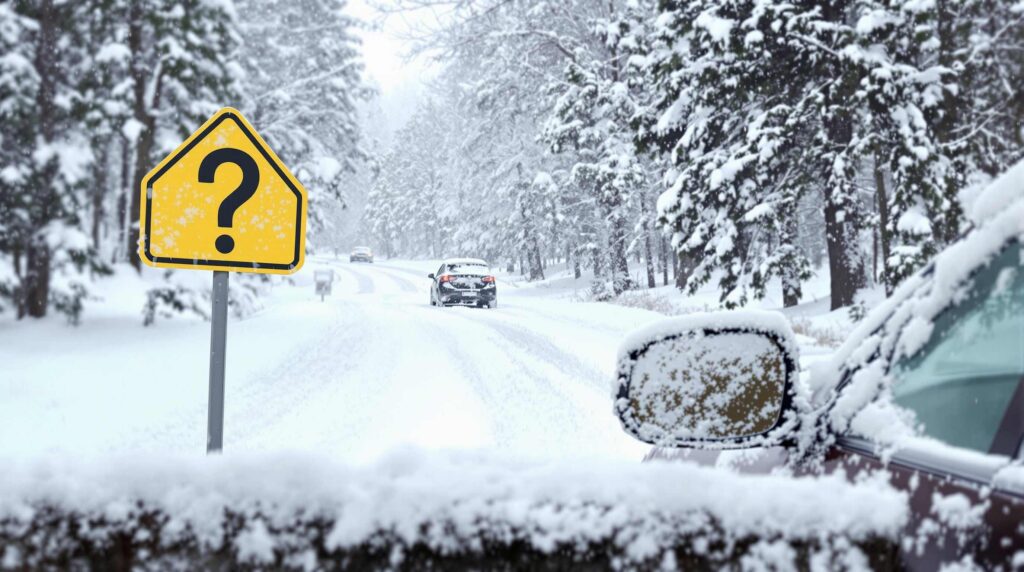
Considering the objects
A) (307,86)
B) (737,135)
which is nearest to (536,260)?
(307,86)

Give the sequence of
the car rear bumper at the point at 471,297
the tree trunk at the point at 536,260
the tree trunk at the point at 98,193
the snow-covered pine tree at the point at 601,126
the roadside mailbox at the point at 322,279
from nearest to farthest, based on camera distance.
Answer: the tree trunk at the point at 98,193, the snow-covered pine tree at the point at 601,126, the car rear bumper at the point at 471,297, the roadside mailbox at the point at 322,279, the tree trunk at the point at 536,260

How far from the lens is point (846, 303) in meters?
Answer: 10.2

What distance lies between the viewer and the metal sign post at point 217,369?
3605 millimetres

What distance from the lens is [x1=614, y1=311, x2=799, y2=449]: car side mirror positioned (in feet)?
4.74

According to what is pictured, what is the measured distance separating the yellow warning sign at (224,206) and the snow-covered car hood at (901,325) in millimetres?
2979

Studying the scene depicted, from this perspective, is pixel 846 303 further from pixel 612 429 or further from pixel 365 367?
pixel 365 367

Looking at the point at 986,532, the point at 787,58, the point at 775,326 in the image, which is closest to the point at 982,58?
the point at 775,326

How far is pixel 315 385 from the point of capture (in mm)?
8094

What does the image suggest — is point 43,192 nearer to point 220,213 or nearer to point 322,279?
point 220,213

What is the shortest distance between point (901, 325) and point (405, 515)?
3.15 feet

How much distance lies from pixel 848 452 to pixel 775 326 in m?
0.28

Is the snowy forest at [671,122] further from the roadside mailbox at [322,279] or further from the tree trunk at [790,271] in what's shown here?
the roadside mailbox at [322,279]

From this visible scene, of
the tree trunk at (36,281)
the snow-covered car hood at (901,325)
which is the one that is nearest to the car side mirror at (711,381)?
the snow-covered car hood at (901,325)

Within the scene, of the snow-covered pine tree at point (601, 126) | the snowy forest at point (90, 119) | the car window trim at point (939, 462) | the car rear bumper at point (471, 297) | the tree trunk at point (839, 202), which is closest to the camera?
the car window trim at point (939, 462)
